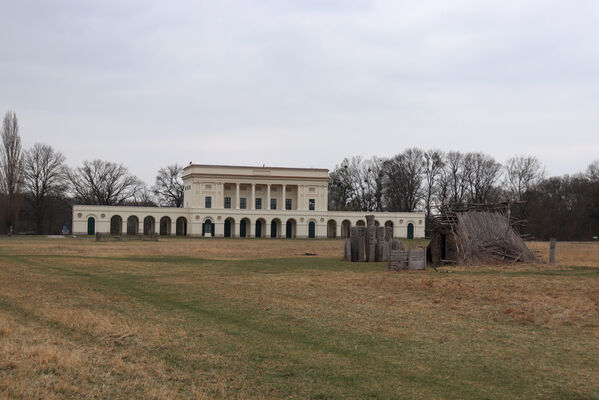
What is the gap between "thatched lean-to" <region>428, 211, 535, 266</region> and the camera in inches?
1120

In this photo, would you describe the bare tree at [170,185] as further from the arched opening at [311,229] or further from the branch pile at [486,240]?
the branch pile at [486,240]

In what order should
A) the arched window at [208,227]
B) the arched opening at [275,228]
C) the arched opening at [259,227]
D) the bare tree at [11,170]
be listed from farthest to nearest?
the arched opening at [275,228], the arched opening at [259,227], the arched window at [208,227], the bare tree at [11,170]

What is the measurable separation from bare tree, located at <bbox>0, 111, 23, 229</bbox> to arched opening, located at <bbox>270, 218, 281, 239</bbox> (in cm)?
3660

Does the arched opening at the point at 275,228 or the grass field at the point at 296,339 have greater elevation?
the arched opening at the point at 275,228

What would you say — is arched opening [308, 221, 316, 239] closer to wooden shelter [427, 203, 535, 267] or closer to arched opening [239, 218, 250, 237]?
arched opening [239, 218, 250, 237]

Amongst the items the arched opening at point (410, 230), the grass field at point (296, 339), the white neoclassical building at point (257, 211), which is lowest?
the grass field at point (296, 339)

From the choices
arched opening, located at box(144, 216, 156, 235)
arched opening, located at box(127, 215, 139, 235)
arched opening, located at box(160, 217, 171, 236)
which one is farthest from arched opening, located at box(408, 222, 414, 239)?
arched opening, located at box(127, 215, 139, 235)

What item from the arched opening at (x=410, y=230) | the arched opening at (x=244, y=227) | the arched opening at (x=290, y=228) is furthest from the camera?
the arched opening at (x=410, y=230)

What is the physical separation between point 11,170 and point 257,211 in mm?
34574

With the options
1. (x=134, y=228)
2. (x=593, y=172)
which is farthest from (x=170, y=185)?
(x=593, y=172)

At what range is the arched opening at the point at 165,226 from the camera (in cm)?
8982

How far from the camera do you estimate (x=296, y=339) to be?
10.4 meters

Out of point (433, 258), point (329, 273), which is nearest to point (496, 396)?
point (329, 273)

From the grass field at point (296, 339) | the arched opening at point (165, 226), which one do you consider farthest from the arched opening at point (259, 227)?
the grass field at point (296, 339)
